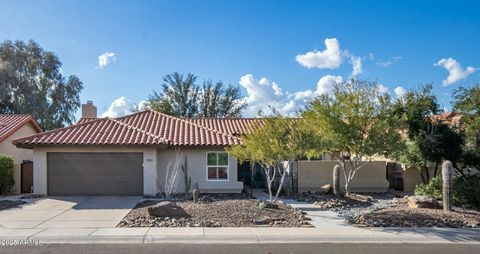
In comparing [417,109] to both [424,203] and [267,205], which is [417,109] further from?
[267,205]

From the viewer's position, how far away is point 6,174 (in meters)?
20.3

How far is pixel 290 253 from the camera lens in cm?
927

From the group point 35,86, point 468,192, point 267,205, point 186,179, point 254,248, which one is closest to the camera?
point 254,248

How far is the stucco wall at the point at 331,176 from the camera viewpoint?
21.6 m

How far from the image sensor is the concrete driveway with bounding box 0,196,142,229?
12422 millimetres

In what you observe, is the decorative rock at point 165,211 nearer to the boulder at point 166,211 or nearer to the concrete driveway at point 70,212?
the boulder at point 166,211

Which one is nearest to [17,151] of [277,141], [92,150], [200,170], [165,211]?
[92,150]

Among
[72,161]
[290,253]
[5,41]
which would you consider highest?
[5,41]

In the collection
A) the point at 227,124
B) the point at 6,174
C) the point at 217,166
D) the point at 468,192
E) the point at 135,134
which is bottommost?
the point at 468,192

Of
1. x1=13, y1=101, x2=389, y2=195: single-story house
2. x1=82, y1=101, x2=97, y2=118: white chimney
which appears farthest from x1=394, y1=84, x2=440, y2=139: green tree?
x1=82, y1=101, x2=97, y2=118: white chimney

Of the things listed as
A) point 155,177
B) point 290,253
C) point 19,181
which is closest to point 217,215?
point 290,253

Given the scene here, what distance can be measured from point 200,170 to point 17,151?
12338 mm

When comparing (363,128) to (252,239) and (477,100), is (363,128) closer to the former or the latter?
(477,100)

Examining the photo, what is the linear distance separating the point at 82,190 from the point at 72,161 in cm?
140
